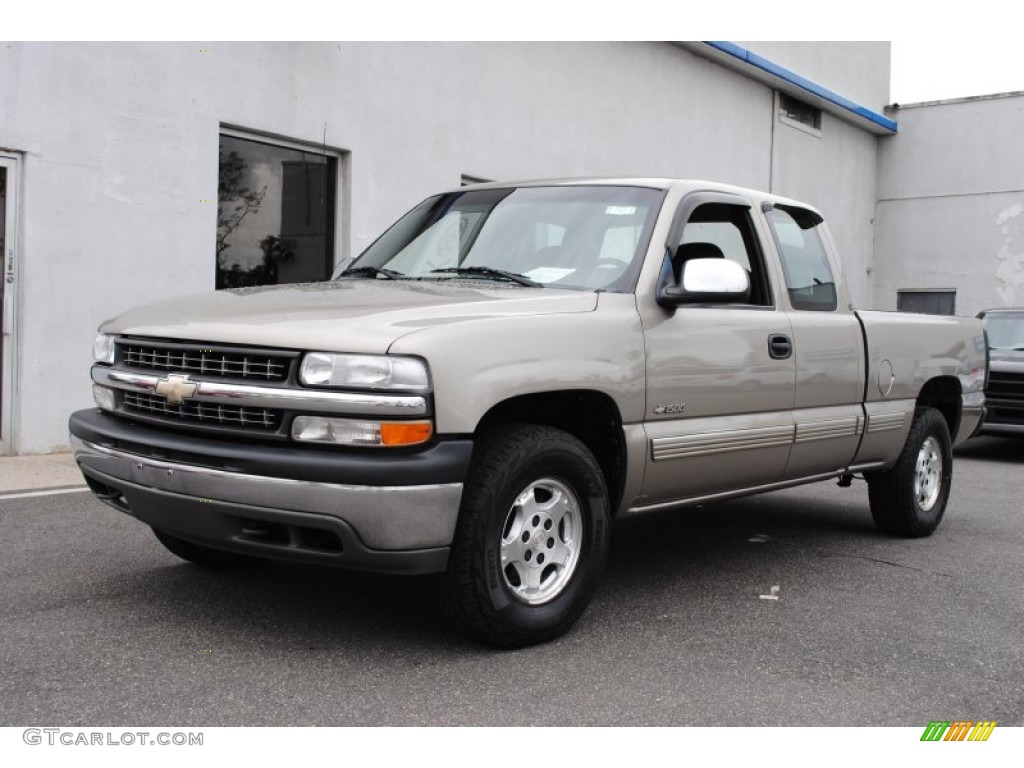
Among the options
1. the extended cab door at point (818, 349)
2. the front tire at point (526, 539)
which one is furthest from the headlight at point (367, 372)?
the extended cab door at point (818, 349)

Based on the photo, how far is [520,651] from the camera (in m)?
3.95

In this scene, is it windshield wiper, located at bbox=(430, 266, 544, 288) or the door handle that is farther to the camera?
the door handle

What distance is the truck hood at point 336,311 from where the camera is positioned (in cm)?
360

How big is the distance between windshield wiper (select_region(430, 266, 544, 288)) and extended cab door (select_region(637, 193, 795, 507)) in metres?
0.48

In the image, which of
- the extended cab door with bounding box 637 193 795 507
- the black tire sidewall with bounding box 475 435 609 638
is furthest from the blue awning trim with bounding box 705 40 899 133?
the black tire sidewall with bounding box 475 435 609 638

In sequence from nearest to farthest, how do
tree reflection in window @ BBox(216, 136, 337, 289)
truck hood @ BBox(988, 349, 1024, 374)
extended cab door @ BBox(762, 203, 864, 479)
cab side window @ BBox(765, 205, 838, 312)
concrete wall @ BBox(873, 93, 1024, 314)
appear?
extended cab door @ BBox(762, 203, 864, 479) < cab side window @ BBox(765, 205, 838, 312) < tree reflection in window @ BBox(216, 136, 337, 289) < truck hood @ BBox(988, 349, 1024, 374) < concrete wall @ BBox(873, 93, 1024, 314)

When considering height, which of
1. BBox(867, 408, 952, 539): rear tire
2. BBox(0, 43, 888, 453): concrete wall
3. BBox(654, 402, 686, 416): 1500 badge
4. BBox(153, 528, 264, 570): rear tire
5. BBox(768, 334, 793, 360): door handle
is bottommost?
BBox(153, 528, 264, 570): rear tire

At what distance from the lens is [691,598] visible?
4832mm

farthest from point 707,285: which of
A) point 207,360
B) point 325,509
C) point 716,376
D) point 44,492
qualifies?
point 44,492

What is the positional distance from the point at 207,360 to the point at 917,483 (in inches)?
171

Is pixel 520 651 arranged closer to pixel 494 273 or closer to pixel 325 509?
pixel 325 509

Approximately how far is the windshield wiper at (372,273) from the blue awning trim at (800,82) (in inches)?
489

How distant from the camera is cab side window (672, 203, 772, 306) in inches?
196

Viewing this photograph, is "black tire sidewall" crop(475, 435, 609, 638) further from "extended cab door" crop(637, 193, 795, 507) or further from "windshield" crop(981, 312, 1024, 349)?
"windshield" crop(981, 312, 1024, 349)
